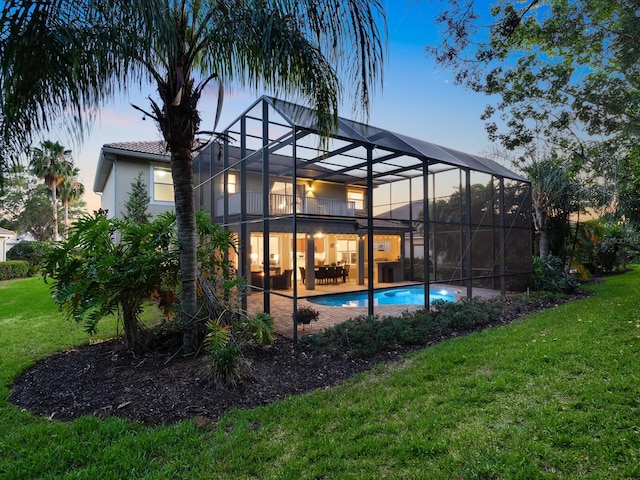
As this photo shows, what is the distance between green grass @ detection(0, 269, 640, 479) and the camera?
7.91 ft

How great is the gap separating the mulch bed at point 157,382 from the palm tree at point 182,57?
88 centimetres

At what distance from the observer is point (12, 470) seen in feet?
7.98

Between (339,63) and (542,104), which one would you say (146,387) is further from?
(542,104)

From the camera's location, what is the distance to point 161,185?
41.8 feet

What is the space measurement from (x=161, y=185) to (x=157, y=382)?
1045 centimetres

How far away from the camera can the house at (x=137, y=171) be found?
11969 mm

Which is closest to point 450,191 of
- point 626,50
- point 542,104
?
point 542,104

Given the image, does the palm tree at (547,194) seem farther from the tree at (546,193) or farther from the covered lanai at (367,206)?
the covered lanai at (367,206)

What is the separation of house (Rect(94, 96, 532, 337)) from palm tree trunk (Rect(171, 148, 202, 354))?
2.05 metres

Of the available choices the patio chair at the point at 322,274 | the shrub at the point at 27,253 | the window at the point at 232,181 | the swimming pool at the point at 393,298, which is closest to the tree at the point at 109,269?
the window at the point at 232,181

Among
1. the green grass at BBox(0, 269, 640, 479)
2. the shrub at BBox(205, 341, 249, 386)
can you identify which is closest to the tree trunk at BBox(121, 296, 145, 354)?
the green grass at BBox(0, 269, 640, 479)

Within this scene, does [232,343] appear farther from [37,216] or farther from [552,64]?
[37,216]

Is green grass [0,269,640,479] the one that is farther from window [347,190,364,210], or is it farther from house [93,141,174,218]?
window [347,190,364,210]

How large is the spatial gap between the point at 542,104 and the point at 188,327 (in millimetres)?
10944
